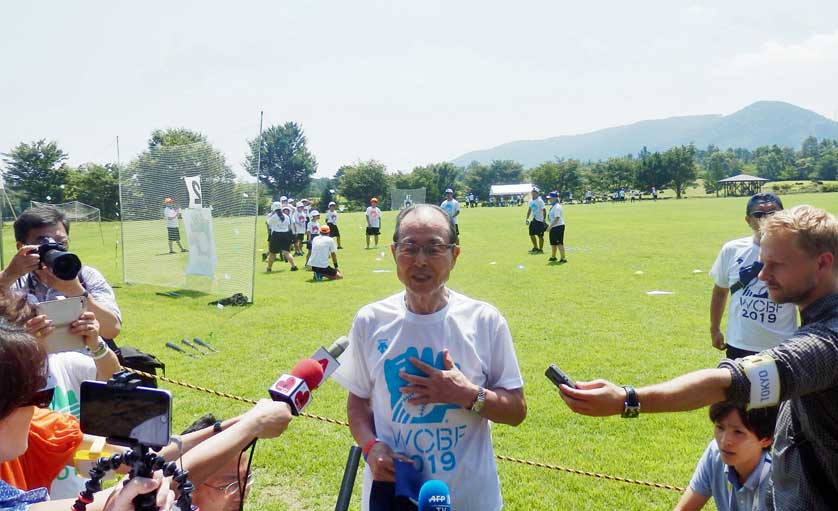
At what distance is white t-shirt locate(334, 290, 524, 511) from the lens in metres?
2.39

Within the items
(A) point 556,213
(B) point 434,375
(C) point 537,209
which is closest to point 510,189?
(C) point 537,209

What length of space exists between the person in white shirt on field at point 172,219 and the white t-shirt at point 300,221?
8694 millimetres

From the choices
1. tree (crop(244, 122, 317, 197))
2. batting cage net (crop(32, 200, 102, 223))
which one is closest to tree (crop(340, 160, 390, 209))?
tree (crop(244, 122, 317, 197))

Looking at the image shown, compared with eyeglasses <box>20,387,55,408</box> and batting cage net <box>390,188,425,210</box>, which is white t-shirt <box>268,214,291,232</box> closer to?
eyeglasses <box>20,387,55,408</box>

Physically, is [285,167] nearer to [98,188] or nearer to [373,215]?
[98,188]

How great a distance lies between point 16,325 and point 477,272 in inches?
598

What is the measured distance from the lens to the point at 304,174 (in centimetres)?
9675

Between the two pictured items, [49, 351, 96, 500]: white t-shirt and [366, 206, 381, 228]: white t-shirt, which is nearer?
[49, 351, 96, 500]: white t-shirt

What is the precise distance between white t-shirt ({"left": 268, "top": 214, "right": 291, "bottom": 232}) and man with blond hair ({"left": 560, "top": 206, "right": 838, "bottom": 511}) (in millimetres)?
A: 16038

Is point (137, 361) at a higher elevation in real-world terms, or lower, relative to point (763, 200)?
lower

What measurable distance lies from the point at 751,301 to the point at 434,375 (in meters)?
3.52

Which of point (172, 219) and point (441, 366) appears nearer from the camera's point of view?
point (441, 366)

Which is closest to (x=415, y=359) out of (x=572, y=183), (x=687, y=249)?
(x=687, y=249)

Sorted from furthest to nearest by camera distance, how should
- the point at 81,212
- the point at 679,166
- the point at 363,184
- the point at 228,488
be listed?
the point at 679,166 → the point at 363,184 → the point at 81,212 → the point at 228,488
